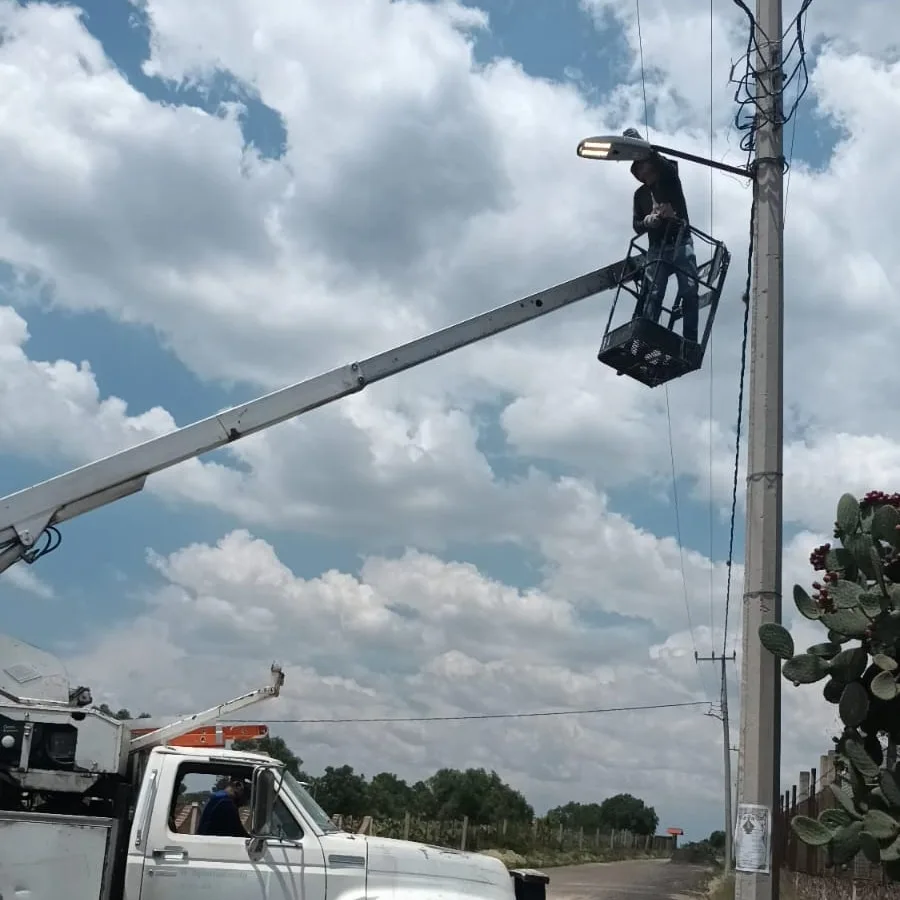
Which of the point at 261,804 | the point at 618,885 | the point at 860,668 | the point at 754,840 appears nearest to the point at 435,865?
the point at 261,804

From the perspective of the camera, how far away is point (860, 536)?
775cm

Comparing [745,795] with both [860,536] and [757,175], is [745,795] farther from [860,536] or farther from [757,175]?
[757,175]

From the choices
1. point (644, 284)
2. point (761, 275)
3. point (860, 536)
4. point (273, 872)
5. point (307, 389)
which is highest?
point (644, 284)

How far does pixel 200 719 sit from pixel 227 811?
1012mm

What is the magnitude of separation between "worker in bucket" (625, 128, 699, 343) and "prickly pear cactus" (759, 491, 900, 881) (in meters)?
3.86

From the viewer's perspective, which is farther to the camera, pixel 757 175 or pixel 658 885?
pixel 658 885

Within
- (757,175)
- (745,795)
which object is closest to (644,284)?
(757,175)

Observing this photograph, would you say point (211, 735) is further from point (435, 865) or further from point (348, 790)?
point (348, 790)

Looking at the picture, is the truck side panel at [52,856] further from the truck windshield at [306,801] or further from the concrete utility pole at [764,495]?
the concrete utility pole at [764,495]

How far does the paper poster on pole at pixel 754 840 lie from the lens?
7.80 metres

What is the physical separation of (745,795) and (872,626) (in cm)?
155

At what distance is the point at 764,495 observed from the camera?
865cm

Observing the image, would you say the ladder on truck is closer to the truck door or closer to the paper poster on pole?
the truck door

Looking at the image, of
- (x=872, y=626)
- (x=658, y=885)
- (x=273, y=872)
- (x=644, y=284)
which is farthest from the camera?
(x=658, y=885)
